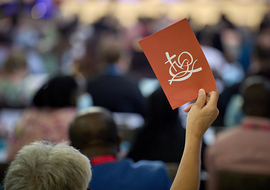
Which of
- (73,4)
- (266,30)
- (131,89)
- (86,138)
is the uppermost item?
(73,4)

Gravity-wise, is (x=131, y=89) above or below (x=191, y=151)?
below

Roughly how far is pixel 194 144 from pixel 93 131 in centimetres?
72

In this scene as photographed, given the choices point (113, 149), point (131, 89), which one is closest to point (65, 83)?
point (131, 89)

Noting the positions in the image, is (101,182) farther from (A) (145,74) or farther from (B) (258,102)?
(A) (145,74)

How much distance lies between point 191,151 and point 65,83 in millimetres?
1577

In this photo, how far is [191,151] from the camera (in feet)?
2.85

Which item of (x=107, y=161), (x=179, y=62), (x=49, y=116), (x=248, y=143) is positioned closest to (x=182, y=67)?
(x=179, y=62)

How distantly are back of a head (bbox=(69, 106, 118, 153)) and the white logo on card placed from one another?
62cm

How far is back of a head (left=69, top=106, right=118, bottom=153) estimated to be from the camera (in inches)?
57.7

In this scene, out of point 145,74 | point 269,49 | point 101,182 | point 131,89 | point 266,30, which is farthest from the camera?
point 266,30

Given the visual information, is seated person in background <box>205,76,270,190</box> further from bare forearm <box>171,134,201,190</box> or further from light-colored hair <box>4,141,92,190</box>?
light-colored hair <box>4,141,92,190</box>

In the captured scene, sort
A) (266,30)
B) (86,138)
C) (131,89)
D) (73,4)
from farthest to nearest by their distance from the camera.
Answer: (73,4) → (266,30) → (131,89) → (86,138)

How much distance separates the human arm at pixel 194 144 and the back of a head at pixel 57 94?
1.49 meters

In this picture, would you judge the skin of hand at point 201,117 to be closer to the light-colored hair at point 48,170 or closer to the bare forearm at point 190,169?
the bare forearm at point 190,169
